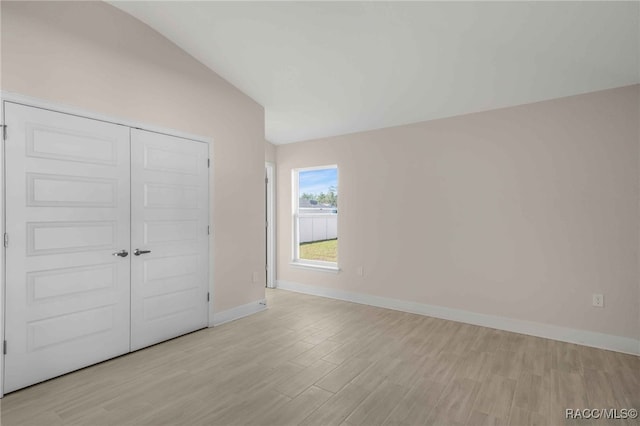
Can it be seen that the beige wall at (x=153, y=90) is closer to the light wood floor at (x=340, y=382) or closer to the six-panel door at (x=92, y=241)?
the six-panel door at (x=92, y=241)

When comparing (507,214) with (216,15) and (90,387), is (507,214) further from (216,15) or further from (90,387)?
(90,387)

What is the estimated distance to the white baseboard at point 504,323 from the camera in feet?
10.1

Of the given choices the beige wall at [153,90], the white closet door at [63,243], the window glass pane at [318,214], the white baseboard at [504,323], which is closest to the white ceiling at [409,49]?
the beige wall at [153,90]

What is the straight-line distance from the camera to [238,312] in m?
4.07

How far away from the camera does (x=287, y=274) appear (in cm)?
563

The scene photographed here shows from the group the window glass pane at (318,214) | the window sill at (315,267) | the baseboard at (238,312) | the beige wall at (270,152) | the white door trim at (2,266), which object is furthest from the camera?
the beige wall at (270,152)

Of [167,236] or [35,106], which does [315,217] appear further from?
[35,106]

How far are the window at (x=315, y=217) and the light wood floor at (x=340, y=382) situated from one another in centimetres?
201

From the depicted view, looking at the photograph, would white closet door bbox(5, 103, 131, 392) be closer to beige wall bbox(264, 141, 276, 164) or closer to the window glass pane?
beige wall bbox(264, 141, 276, 164)

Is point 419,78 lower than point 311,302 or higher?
higher

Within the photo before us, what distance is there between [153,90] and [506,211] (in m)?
4.02

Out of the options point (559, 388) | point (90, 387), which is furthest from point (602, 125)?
point (90, 387)

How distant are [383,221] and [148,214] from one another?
2.96 metres

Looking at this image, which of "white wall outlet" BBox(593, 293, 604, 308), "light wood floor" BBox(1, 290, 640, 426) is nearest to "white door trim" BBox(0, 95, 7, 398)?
"light wood floor" BBox(1, 290, 640, 426)
